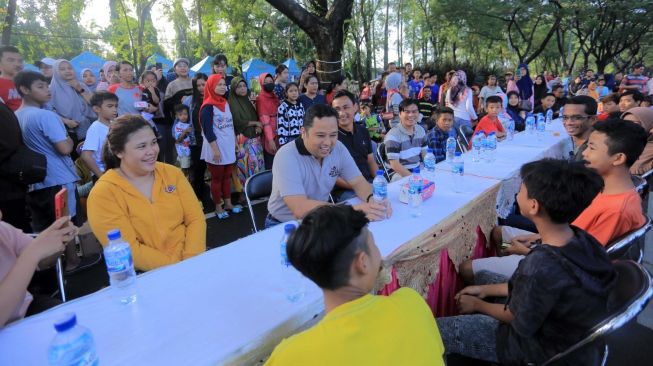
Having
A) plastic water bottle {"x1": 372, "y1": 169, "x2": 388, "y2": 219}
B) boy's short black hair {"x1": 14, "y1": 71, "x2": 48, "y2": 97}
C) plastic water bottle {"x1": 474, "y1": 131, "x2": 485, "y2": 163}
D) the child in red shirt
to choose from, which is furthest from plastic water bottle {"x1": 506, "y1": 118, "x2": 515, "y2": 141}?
boy's short black hair {"x1": 14, "y1": 71, "x2": 48, "y2": 97}

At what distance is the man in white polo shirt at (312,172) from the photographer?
7.88 feet

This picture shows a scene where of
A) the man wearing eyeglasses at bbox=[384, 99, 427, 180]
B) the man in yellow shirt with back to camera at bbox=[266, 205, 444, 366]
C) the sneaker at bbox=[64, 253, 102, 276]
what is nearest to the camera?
the man in yellow shirt with back to camera at bbox=[266, 205, 444, 366]

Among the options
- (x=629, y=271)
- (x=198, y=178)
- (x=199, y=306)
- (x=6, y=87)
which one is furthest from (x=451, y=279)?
(x=6, y=87)

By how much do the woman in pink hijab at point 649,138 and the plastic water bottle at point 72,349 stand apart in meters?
4.60

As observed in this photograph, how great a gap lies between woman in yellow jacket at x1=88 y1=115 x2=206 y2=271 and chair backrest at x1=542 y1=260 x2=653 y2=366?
1.96 m

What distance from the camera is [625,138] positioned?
2.25 m

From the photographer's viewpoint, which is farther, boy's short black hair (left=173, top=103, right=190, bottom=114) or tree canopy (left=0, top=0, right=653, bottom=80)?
tree canopy (left=0, top=0, right=653, bottom=80)

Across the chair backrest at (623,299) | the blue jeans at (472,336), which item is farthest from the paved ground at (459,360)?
the chair backrest at (623,299)

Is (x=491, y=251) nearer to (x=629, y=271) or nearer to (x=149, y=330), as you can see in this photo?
(x=629, y=271)

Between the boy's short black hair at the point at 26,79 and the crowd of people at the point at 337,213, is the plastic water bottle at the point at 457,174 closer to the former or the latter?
the crowd of people at the point at 337,213

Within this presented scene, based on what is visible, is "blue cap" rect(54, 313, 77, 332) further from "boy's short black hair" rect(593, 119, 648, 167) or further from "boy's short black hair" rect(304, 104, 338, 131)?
"boy's short black hair" rect(593, 119, 648, 167)

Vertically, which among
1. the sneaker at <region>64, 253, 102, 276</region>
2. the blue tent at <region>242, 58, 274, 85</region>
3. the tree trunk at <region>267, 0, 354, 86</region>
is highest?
the blue tent at <region>242, 58, 274, 85</region>

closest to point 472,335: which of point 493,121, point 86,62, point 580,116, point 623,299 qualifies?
point 623,299

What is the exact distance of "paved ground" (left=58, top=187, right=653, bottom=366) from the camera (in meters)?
2.16
